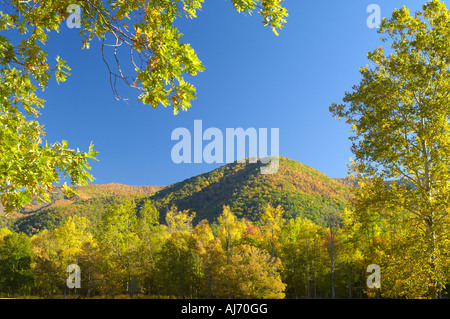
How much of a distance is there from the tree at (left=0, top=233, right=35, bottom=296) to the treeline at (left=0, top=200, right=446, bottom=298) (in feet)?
0.36

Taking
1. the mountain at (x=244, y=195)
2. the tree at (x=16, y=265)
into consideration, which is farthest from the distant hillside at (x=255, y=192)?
the tree at (x=16, y=265)

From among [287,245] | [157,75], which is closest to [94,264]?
[287,245]

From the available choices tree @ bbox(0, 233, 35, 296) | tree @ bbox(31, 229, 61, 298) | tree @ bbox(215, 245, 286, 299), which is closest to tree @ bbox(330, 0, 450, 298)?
tree @ bbox(215, 245, 286, 299)

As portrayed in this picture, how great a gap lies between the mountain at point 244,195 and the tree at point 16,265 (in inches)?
1647

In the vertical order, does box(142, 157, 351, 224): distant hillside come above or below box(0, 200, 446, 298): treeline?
above

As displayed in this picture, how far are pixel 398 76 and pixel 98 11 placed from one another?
845 centimetres

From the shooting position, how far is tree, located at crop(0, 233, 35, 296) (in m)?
34.7

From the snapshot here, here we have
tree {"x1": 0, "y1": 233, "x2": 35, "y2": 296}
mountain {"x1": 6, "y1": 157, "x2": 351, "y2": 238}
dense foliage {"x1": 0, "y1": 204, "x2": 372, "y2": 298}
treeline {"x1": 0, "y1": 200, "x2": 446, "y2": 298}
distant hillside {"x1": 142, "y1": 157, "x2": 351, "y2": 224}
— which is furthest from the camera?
mountain {"x1": 6, "y1": 157, "x2": 351, "y2": 238}

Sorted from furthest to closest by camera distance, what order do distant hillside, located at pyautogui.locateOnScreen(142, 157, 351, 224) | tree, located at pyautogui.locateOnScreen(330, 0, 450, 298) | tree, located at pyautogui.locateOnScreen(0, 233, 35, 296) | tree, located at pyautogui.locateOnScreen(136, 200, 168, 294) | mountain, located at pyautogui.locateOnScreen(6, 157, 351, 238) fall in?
mountain, located at pyautogui.locateOnScreen(6, 157, 351, 238) → distant hillside, located at pyautogui.locateOnScreen(142, 157, 351, 224) → tree, located at pyautogui.locateOnScreen(0, 233, 35, 296) → tree, located at pyautogui.locateOnScreen(136, 200, 168, 294) → tree, located at pyautogui.locateOnScreen(330, 0, 450, 298)

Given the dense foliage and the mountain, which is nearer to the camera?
the dense foliage

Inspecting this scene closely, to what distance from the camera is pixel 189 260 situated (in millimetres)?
30359

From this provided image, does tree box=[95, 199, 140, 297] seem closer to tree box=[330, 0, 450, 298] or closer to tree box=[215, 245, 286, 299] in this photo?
tree box=[215, 245, 286, 299]

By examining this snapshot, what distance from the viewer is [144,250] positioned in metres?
29.8

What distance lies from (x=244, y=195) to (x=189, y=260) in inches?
3179
